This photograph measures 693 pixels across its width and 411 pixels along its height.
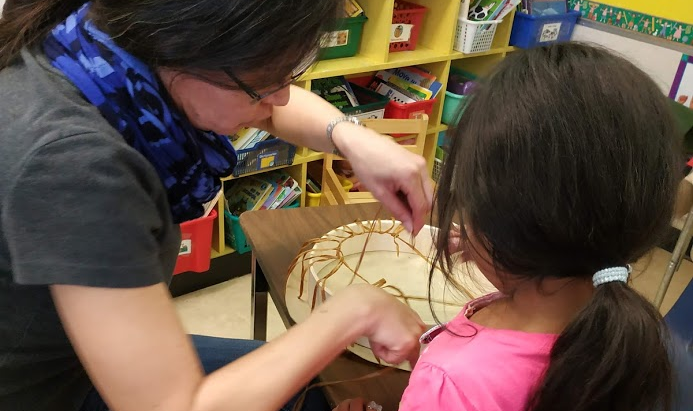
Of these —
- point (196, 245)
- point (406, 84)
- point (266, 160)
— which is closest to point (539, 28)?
point (406, 84)

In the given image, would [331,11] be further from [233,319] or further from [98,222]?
[233,319]

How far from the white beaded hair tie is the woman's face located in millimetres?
430

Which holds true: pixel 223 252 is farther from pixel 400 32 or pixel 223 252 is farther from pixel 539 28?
pixel 539 28

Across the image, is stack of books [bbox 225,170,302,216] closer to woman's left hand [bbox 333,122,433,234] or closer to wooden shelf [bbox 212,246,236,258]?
wooden shelf [bbox 212,246,236,258]

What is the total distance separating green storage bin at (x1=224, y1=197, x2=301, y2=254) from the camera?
2121 mm

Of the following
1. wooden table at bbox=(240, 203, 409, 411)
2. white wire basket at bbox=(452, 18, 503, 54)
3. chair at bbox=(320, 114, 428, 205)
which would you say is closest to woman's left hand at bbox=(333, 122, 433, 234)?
wooden table at bbox=(240, 203, 409, 411)

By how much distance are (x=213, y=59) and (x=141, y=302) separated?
0.27m

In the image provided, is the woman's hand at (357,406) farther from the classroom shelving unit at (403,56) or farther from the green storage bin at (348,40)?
the green storage bin at (348,40)

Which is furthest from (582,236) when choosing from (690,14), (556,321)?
(690,14)

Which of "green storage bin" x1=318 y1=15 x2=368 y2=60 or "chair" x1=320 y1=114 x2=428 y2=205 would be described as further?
"green storage bin" x1=318 y1=15 x2=368 y2=60

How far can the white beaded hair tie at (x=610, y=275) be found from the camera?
62 centimetres

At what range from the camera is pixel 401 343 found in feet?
2.54

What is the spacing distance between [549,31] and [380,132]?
1.02 m

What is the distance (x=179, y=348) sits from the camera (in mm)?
689
